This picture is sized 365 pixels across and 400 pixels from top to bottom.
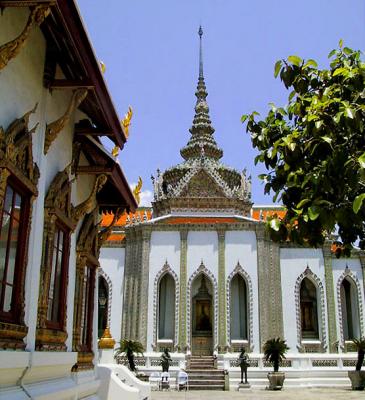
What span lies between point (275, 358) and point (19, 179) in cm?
1780

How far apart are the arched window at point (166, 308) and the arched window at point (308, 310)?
5.93 metres

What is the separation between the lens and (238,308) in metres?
24.2

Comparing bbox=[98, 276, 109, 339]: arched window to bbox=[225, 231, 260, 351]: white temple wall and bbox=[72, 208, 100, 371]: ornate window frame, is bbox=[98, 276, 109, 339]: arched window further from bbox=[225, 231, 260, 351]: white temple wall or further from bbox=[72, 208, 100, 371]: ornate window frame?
bbox=[72, 208, 100, 371]: ornate window frame

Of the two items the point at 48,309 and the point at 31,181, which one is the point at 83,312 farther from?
the point at 31,181

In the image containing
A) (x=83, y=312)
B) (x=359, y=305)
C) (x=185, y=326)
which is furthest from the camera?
(x=359, y=305)

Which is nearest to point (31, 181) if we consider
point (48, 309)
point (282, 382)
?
point (48, 309)

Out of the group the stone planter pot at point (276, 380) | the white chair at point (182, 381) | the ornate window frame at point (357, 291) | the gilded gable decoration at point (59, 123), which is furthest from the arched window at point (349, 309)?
the gilded gable decoration at point (59, 123)

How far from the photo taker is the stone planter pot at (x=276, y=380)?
20.1 metres

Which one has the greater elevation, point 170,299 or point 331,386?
point 170,299

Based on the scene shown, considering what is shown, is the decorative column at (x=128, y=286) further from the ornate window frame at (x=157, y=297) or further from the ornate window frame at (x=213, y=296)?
the ornate window frame at (x=213, y=296)

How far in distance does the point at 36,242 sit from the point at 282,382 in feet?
56.7

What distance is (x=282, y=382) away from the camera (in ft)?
66.5

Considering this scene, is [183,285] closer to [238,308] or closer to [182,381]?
[238,308]

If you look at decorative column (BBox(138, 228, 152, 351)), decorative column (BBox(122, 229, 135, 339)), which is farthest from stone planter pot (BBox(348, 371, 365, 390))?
decorative column (BBox(122, 229, 135, 339))
